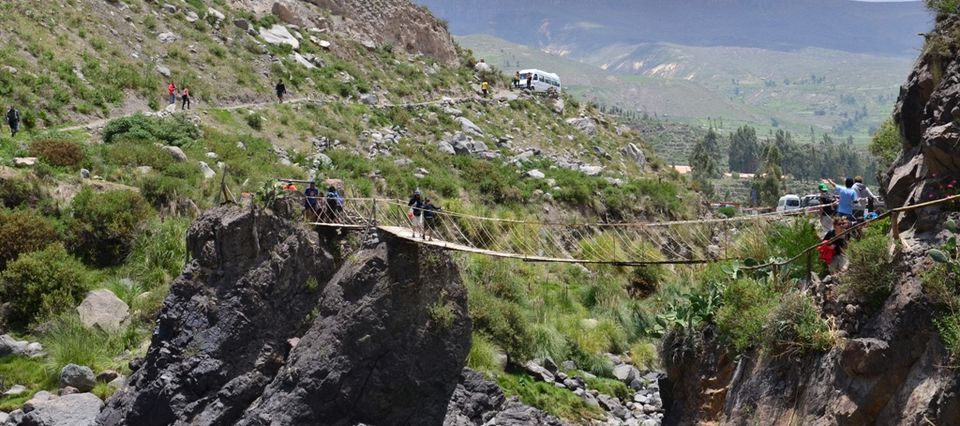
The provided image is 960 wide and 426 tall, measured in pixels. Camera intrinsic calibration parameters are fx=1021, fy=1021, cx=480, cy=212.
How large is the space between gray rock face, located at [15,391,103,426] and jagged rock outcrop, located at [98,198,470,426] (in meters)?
0.50

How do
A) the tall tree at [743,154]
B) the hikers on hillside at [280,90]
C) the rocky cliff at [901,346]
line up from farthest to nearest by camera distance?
the tall tree at [743,154], the hikers on hillside at [280,90], the rocky cliff at [901,346]

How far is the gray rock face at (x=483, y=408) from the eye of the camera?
1891 cm

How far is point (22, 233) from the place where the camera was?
912 inches

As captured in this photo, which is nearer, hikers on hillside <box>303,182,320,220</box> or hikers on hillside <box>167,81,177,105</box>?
hikers on hillside <box>303,182,320,220</box>

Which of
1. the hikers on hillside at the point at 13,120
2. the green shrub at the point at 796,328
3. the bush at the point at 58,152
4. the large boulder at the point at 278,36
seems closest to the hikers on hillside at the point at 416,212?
the green shrub at the point at 796,328

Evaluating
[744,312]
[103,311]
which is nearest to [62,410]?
[103,311]

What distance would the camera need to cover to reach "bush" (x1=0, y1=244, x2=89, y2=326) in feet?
71.6

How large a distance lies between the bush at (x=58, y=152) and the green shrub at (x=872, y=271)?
21528mm

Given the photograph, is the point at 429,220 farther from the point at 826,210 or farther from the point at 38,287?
the point at 38,287

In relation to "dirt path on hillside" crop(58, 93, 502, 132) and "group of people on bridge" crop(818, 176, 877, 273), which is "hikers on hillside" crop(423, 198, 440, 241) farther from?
"dirt path on hillside" crop(58, 93, 502, 132)

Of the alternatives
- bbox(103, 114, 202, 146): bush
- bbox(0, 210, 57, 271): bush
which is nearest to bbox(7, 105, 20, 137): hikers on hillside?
bbox(103, 114, 202, 146): bush

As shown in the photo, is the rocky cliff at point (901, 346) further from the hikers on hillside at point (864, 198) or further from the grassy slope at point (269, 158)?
the grassy slope at point (269, 158)

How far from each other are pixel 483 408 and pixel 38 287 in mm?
10068

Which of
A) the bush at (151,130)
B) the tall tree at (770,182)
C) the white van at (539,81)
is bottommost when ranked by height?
the tall tree at (770,182)
